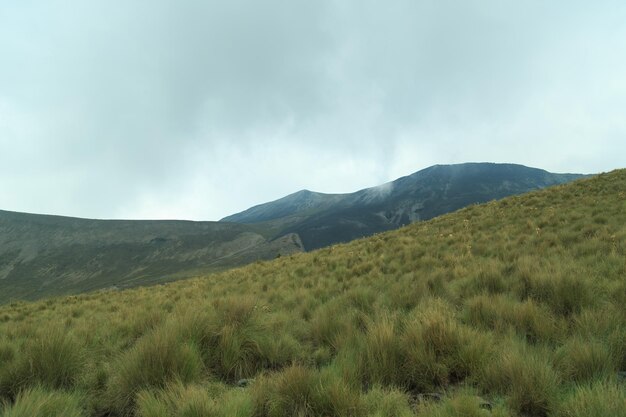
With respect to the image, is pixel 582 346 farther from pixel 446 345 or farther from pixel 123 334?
pixel 123 334

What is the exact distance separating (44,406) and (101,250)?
19058cm

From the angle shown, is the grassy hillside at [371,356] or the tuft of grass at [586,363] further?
the tuft of grass at [586,363]

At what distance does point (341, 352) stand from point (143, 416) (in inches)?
92.1

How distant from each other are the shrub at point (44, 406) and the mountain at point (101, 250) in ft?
412

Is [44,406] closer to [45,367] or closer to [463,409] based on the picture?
[45,367]

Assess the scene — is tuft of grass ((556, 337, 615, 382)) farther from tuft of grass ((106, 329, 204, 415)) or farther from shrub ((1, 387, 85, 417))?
shrub ((1, 387, 85, 417))

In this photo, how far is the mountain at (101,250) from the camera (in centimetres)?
14162

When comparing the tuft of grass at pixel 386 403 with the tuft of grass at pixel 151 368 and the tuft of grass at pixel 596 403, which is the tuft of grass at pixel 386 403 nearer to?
the tuft of grass at pixel 596 403

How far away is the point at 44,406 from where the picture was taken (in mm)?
3236

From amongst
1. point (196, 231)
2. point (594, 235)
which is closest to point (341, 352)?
point (594, 235)

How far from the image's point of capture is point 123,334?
686cm

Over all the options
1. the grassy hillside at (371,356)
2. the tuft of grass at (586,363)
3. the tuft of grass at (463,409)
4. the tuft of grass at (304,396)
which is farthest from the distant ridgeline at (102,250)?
the tuft of grass at (463,409)

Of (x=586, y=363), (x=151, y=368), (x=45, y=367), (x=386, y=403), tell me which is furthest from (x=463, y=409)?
(x=45, y=367)

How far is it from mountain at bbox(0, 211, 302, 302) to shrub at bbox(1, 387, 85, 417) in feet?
412
